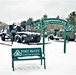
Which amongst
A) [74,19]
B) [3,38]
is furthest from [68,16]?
[3,38]

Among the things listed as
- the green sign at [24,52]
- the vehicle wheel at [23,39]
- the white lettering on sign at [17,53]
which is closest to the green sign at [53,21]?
the green sign at [24,52]

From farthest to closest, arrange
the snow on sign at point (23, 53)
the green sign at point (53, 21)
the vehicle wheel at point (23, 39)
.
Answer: the vehicle wheel at point (23, 39)
the green sign at point (53, 21)
the snow on sign at point (23, 53)

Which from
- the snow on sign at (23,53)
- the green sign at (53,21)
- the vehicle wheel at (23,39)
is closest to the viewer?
the snow on sign at (23,53)

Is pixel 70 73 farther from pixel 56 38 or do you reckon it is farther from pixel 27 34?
pixel 56 38

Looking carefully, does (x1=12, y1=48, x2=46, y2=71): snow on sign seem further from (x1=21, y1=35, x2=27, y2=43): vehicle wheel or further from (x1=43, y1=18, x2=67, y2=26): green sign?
(x1=21, y1=35, x2=27, y2=43): vehicle wheel

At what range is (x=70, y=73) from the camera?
708 cm

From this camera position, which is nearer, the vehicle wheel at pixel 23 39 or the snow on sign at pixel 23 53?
the snow on sign at pixel 23 53

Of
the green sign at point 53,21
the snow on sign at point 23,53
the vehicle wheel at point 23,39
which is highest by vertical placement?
the green sign at point 53,21

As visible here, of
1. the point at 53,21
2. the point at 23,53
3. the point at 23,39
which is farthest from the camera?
the point at 23,39

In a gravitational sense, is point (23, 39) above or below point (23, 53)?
above

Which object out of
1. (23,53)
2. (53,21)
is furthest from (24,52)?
(53,21)

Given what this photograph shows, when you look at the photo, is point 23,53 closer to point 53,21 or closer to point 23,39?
point 53,21

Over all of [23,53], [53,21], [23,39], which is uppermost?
[53,21]

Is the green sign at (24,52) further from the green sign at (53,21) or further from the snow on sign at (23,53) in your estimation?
the green sign at (53,21)
